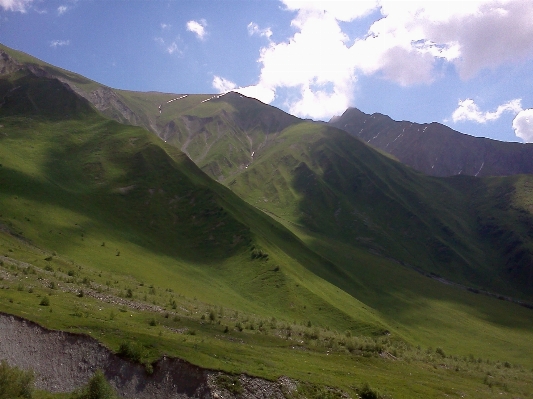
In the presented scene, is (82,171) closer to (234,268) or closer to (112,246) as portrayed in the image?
(112,246)

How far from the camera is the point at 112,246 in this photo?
84.1m

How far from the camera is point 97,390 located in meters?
24.7

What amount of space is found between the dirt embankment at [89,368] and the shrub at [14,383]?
4.81 ft

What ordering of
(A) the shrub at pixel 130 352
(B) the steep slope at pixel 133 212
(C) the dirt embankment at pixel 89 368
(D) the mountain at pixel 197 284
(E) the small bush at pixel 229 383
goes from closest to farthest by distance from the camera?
(C) the dirt embankment at pixel 89 368 → (A) the shrub at pixel 130 352 → (E) the small bush at pixel 229 383 → (D) the mountain at pixel 197 284 → (B) the steep slope at pixel 133 212

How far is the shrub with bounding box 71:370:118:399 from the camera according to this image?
2452cm

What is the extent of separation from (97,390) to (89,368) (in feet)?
11.2

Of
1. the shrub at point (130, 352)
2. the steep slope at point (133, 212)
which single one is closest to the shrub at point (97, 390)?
the shrub at point (130, 352)

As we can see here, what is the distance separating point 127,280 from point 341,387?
4102 cm

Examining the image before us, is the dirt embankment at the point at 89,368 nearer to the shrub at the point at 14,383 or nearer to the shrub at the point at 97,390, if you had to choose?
the shrub at the point at 14,383

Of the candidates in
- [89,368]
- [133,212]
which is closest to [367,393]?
[89,368]

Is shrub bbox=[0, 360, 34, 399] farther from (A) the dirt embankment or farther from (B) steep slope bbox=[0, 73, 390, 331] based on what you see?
(B) steep slope bbox=[0, 73, 390, 331]

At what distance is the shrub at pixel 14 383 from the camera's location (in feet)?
75.9

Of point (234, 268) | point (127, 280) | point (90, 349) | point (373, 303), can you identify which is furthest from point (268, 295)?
point (90, 349)

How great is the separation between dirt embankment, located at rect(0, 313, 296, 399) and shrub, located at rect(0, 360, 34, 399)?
1.47 m
